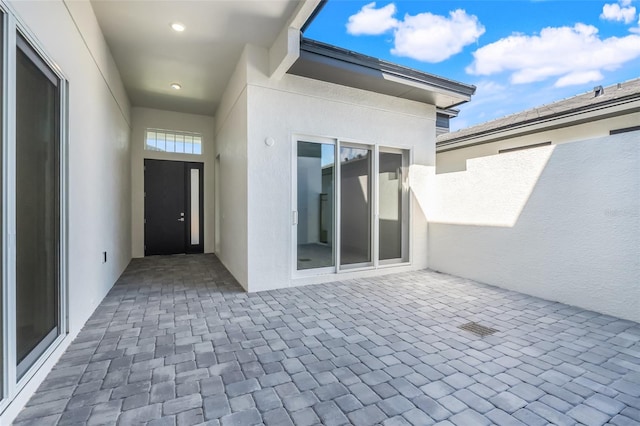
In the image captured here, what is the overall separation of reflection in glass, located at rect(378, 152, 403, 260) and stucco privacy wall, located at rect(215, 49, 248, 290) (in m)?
2.53

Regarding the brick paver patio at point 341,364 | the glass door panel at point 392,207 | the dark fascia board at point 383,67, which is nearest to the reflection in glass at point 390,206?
the glass door panel at point 392,207

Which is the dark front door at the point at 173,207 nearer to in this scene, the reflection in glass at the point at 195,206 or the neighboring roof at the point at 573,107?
the reflection in glass at the point at 195,206

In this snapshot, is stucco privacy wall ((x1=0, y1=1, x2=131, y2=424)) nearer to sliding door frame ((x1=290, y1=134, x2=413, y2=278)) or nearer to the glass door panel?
sliding door frame ((x1=290, y1=134, x2=413, y2=278))

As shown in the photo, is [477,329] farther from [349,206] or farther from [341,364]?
[349,206]

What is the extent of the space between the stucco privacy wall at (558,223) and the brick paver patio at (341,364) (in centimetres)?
38

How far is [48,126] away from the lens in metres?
2.39

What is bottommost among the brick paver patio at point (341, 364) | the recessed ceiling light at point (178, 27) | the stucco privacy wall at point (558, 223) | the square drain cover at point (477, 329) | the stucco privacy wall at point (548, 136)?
the square drain cover at point (477, 329)

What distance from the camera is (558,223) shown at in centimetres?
387

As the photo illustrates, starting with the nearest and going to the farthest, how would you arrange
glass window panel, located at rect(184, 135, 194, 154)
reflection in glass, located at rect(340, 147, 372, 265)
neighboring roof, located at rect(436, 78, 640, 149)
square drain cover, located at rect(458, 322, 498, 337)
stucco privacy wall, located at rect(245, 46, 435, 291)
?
1. square drain cover, located at rect(458, 322, 498, 337)
2. stucco privacy wall, located at rect(245, 46, 435, 291)
3. neighboring roof, located at rect(436, 78, 640, 149)
4. reflection in glass, located at rect(340, 147, 372, 265)
5. glass window panel, located at rect(184, 135, 194, 154)

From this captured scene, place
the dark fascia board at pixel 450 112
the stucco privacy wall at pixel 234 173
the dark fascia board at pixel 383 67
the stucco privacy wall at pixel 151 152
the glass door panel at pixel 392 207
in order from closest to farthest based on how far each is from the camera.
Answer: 1. the dark fascia board at pixel 383 67
2. the stucco privacy wall at pixel 234 173
3. the glass door panel at pixel 392 207
4. the dark fascia board at pixel 450 112
5. the stucco privacy wall at pixel 151 152

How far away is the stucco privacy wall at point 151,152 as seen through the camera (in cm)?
689

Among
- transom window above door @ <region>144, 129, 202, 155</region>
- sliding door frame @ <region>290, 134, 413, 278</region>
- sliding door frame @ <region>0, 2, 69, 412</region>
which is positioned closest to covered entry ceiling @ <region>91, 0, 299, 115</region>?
transom window above door @ <region>144, 129, 202, 155</region>

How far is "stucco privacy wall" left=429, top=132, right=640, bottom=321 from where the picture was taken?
330 cm

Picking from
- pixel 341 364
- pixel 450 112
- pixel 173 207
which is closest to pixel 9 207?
pixel 341 364
